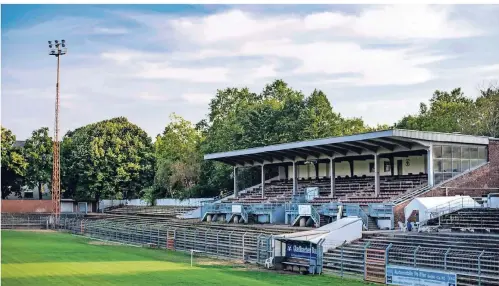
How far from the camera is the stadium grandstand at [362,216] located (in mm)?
24675

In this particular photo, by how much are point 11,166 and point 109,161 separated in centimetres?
1206

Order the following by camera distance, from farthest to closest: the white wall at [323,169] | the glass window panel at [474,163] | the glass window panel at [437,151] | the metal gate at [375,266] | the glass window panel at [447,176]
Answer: the white wall at [323,169] → the glass window panel at [474,163] → the glass window panel at [447,176] → the glass window panel at [437,151] → the metal gate at [375,266]

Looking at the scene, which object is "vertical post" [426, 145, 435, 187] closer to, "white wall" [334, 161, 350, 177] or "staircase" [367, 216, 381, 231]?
"staircase" [367, 216, 381, 231]

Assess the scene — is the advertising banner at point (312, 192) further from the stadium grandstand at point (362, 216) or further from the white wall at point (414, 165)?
the white wall at point (414, 165)

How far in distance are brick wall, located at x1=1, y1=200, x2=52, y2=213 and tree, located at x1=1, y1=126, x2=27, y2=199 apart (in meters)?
3.96

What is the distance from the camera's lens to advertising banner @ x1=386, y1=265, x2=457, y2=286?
71.2 feet

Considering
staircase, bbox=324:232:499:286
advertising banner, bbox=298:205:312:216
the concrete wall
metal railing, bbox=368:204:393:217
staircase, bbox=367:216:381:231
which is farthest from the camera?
Result: the concrete wall

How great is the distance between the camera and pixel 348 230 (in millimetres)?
30188

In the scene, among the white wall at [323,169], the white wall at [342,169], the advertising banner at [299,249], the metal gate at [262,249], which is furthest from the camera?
the white wall at [323,169]

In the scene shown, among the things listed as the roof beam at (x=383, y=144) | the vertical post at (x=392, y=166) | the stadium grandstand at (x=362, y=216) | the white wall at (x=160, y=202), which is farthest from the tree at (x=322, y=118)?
the roof beam at (x=383, y=144)

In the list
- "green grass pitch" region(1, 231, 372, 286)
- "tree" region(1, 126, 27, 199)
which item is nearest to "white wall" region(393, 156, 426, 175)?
"green grass pitch" region(1, 231, 372, 286)

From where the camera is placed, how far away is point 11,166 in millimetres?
77312

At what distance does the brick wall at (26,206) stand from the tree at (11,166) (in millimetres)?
3965

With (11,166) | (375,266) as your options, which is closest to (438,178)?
(375,266)
